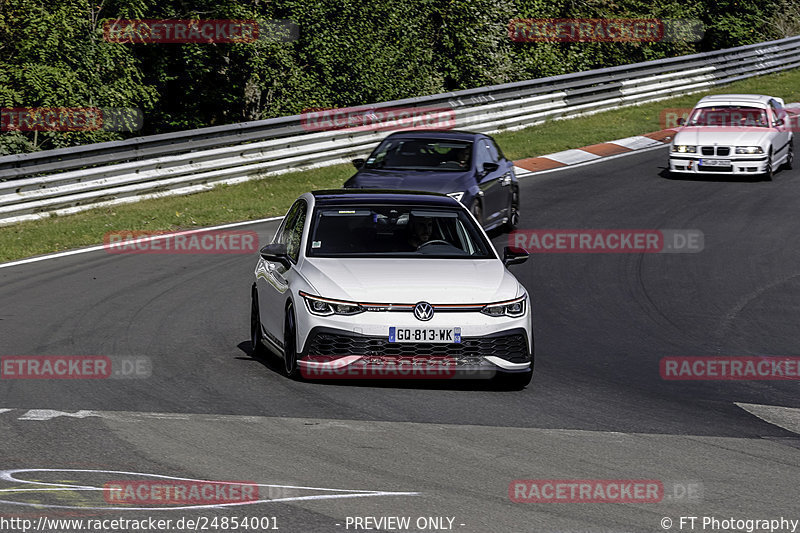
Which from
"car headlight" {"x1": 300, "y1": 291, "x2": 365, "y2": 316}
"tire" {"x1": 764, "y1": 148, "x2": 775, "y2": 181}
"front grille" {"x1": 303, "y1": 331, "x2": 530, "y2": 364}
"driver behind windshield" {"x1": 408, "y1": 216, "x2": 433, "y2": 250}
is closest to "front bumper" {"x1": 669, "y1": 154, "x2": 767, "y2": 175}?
"tire" {"x1": 764, "y1": 148, "x2": 775, "y2": 181}

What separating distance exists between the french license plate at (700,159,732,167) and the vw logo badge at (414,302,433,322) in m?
15.4

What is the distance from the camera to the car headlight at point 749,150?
914 inches

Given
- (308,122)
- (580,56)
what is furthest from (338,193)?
(580,56)

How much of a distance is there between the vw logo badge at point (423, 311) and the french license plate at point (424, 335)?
9 centimetres

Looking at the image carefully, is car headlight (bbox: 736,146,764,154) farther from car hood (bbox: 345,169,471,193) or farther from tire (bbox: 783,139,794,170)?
car hood (bbox: 345,169,471,193)

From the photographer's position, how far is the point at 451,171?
17250 millimetres

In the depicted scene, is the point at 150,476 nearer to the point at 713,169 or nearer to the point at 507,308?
the point at 507,308

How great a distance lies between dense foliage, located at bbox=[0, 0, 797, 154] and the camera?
82.2 ft

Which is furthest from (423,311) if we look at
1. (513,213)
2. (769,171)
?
(769,171)

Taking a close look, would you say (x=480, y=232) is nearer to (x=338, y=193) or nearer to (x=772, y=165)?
(x=338, y=193)

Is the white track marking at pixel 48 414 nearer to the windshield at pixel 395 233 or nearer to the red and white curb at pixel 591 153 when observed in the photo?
the windshield at pixel 395 233

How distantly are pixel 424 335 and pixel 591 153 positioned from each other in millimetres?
18487

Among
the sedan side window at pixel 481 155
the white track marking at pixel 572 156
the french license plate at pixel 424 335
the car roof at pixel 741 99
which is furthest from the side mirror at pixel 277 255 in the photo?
the car roof at pixel 741 99

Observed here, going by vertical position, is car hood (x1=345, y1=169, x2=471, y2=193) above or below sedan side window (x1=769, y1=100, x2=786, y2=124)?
below
